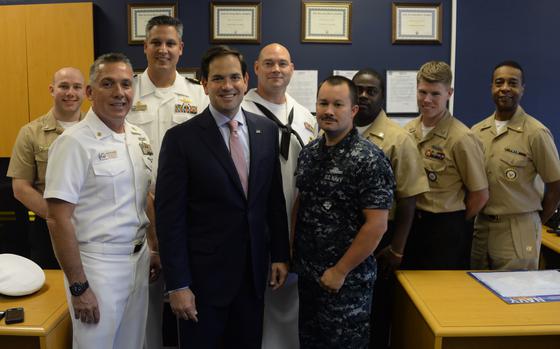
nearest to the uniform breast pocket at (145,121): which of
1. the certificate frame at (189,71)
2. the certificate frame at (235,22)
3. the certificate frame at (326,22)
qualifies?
the certificate frame at (189,71)

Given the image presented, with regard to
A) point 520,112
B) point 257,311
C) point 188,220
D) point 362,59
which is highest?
point 362,59

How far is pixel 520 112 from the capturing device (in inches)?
100

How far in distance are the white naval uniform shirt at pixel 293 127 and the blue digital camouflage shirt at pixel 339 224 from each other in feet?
1.36

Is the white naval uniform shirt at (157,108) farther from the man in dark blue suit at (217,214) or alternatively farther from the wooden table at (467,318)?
Result: the wooden table at (467,318)

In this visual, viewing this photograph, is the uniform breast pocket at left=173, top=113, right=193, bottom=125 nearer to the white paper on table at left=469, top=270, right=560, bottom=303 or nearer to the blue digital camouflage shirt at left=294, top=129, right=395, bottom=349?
the blue digital camouflage shirt at left=294, top=129, right=395, bottom=349

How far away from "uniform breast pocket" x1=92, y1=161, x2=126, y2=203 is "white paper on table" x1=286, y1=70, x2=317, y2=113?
2027mm

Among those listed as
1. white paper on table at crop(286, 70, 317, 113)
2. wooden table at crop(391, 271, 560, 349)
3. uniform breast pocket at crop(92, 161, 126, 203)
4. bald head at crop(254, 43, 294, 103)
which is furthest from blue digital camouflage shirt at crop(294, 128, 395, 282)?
white paper on table at crop(286, 70, 317, 113)

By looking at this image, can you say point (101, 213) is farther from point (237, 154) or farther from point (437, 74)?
point (437, 74)

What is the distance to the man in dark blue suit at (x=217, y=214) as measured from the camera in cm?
167

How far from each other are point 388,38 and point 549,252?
194cm

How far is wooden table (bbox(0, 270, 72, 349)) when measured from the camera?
Result: 1.63 metres

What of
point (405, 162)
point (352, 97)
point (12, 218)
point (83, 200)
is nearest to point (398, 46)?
point (405, 162)

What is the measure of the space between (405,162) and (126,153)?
125 centimetres

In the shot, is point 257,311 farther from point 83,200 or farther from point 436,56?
point 436,56
